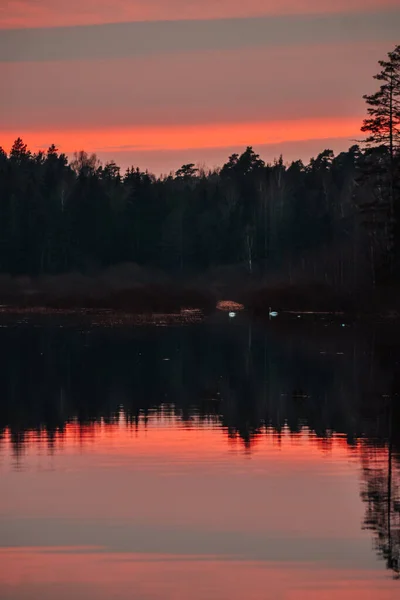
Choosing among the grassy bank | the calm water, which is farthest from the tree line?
the calm water

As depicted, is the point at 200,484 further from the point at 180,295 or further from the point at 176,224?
the point at 176,224

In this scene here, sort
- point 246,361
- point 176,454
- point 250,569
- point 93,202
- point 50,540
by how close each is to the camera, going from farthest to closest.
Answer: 1. point 93,202
2. point 246,361
3. point 176,454
4. point 50,540
5. point 250,569

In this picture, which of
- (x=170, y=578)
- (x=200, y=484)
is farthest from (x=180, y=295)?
(x=170, y=578)

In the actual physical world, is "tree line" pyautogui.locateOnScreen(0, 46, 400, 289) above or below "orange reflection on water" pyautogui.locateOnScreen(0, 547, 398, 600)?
above

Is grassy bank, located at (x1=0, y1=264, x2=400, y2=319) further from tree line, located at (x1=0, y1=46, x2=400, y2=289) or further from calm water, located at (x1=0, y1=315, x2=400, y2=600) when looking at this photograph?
calm water, located at (x1=0, y1=315, x2=400, y2=600)

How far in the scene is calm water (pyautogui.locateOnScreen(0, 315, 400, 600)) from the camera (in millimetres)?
14727

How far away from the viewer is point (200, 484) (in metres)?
20.4

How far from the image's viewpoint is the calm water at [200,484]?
1473 centimetres

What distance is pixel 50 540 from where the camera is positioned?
1639 centimetres

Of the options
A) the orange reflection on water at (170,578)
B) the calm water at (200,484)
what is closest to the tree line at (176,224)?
the calm water at (200,484)

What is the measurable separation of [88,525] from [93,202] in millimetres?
139740

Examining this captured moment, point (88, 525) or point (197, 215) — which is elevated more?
point (197, 215)

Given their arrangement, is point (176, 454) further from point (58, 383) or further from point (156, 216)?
point (156, 216)

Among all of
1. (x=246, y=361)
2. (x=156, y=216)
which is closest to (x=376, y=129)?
(x=246, y=361)
